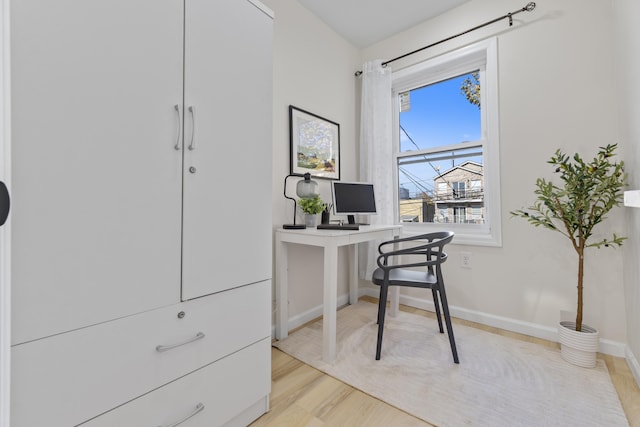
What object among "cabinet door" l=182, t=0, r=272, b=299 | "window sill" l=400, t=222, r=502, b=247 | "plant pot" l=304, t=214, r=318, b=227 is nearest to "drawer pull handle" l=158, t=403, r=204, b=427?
"cabinet door" l=182, t=0, r=272, b=299

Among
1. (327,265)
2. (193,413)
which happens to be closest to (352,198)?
(327,265)

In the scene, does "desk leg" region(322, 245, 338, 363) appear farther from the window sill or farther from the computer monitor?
the window sill

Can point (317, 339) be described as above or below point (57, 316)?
below

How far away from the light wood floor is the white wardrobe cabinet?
13 cm

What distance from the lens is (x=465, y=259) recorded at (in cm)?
232

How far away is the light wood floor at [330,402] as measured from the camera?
1242 mm

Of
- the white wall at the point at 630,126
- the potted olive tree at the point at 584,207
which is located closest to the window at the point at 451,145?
the potted olive tree at the point at 584,207

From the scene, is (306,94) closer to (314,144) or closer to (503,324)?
(314,144)

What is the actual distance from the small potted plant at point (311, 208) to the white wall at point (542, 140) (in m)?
1.26

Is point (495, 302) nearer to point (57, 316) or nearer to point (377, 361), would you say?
point (377, 361)

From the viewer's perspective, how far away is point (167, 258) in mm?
980

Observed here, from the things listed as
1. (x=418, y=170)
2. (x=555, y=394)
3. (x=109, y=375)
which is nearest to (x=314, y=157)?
(x=418, y=170)

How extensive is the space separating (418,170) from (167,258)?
2370mm

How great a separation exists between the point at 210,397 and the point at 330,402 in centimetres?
59
